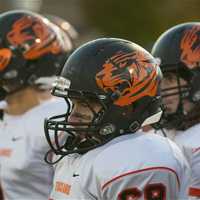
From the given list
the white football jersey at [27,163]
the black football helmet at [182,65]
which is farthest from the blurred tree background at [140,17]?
the black football helmet at [182,65]

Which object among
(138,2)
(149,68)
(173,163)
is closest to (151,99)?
(149,68)

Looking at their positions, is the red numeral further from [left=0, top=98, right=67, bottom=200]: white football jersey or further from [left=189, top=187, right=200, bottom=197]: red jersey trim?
[left=0, top=98, right=67, bottom=200]: white football jersey

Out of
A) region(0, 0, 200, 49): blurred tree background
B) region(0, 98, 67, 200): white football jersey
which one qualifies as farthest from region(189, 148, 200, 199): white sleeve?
region(0, 0, 200, 49): blurred tree background

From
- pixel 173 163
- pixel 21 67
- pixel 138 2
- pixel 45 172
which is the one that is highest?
pixel 173 163

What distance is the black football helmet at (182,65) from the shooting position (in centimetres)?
442

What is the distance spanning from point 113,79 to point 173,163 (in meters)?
0.48

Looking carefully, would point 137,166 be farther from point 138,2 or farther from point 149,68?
point 138,2

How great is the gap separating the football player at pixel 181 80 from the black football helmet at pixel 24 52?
98 cm

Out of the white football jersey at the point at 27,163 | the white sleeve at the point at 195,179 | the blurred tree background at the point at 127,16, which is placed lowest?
the blurred tree background at the point at 127,16

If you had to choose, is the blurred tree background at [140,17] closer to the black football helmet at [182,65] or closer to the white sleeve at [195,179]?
the black football helmet at [182,65]

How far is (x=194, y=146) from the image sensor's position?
13.6ft

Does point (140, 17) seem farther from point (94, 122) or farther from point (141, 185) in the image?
point (141, 185)

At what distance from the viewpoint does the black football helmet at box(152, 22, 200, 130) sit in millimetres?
4422

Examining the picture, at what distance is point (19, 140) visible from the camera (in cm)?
503
